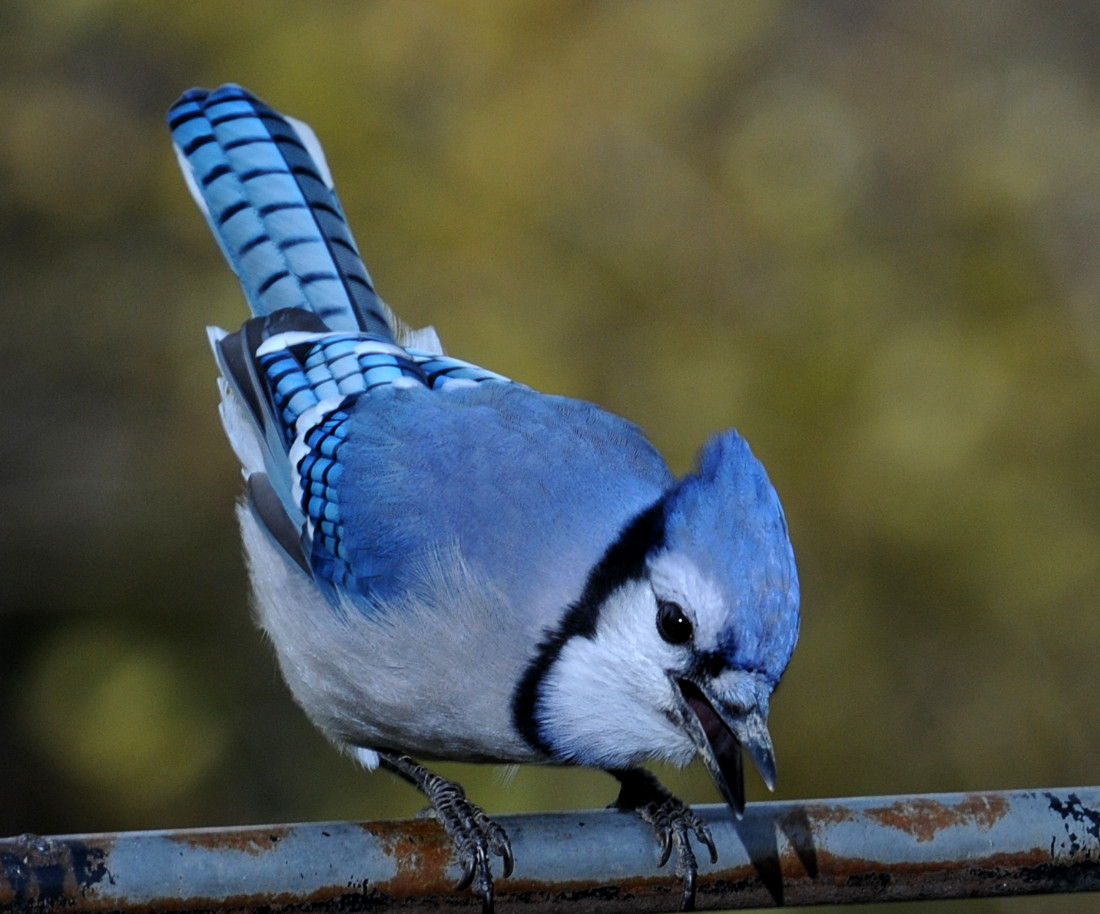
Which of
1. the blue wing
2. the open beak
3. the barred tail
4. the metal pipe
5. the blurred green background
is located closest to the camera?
the metal pipe

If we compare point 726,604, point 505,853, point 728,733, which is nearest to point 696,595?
point 726,604

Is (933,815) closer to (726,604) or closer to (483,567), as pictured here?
(726,604)

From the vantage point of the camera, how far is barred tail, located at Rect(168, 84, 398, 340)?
5.85 feet

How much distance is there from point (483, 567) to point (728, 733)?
0.88ft

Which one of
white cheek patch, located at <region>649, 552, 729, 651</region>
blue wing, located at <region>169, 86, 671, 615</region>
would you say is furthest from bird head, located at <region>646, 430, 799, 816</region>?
blue wing, located at <region>169, 86, 671, 615</region>

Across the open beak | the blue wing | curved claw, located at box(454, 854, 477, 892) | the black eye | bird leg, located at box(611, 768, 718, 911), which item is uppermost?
the blue wing

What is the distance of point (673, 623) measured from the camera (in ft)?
3.62

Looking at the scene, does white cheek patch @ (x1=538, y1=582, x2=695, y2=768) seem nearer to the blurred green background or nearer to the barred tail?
the barred tail

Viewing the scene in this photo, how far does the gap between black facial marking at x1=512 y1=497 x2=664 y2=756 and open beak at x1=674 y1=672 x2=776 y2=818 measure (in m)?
0.10

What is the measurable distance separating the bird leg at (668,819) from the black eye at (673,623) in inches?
5.9

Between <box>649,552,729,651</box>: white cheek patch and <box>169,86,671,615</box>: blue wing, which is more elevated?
<box>169,86,671,615</box>: blue wing

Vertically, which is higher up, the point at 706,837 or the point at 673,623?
the point at 673,623

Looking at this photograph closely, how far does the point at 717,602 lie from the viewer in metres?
1.06

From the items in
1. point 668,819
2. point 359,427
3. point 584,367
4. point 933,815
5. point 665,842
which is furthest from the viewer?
point 584,367
